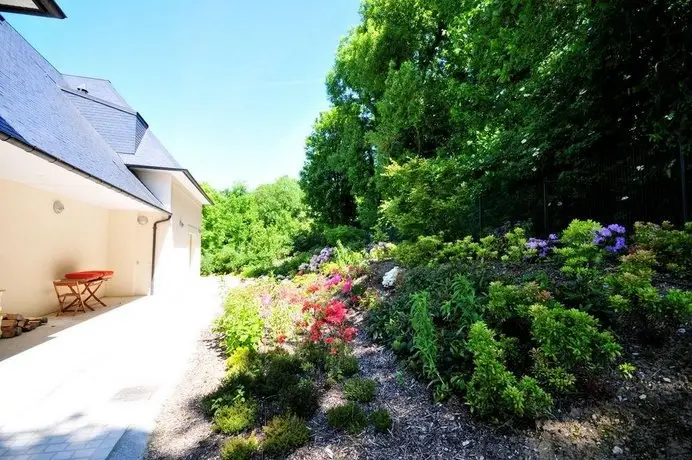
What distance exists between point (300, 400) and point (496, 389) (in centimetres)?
153

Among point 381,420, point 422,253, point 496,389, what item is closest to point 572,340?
point 496,389

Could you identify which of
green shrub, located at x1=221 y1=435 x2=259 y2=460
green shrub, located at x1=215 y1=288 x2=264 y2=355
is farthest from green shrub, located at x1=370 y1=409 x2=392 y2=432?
green shrub, located at x1=215 y1=288 x2=264 y2=355

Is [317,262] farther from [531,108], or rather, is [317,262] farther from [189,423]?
[189,423]

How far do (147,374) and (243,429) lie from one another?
200cm

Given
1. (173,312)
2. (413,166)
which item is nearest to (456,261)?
(413,166)

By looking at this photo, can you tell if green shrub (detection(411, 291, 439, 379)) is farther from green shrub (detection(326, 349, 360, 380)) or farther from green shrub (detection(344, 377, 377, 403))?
green shrub (detection(326, 349, 360, 380))

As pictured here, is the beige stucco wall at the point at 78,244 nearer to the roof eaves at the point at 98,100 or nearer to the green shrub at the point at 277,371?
the roof eaves at the point at 98,100

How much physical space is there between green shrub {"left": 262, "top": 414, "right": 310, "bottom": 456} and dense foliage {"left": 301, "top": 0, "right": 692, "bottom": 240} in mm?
3987

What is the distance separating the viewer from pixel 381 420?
231 centimetres

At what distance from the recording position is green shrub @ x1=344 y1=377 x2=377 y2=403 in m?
2.69

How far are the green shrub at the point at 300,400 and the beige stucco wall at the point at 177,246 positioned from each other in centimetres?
837

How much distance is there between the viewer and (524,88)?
6863 mm

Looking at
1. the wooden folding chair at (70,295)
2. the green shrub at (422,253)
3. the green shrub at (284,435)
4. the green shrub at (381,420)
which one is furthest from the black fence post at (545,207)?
the wooden folding chair at (70,295)

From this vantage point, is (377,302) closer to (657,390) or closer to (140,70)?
(657,390)
